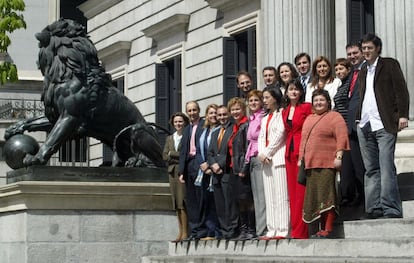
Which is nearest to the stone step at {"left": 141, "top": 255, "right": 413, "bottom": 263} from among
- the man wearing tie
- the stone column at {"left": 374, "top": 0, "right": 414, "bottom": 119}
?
the man wearing tie

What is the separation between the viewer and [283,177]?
13.4 meters

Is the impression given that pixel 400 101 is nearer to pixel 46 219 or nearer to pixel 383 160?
pixel 383 160

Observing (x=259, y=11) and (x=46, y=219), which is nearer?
(x=46, y=219)

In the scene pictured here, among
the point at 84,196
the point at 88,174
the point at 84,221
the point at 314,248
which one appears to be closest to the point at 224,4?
the point at 88,174

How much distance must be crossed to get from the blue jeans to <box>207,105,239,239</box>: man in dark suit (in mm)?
2270

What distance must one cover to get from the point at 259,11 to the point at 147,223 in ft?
27.4

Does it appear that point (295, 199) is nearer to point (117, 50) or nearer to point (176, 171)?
point (176, 171)

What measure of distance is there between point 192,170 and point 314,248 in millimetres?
3459

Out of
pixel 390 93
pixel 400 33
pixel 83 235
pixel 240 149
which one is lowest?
pixel 83 235

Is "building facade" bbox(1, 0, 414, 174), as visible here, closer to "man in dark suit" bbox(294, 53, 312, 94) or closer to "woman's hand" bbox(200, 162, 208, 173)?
"man in dark suit" bbox(294, 53, 312, 94)

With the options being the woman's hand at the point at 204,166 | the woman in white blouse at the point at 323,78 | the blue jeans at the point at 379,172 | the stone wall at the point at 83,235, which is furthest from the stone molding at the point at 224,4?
the blue jeans at the point at 379,172

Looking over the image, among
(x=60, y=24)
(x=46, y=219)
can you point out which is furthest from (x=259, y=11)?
(x=46, y=219)

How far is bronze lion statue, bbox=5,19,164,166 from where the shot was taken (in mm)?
16656

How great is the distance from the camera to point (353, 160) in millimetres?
13211
